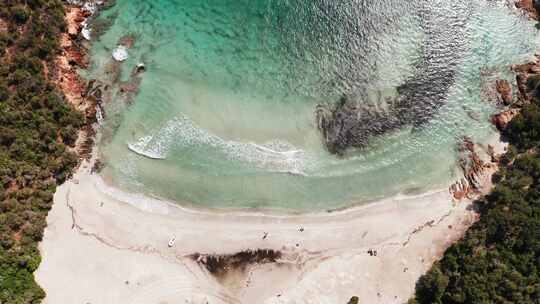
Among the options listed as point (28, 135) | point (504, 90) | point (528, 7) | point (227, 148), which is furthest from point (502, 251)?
point (28, 135)

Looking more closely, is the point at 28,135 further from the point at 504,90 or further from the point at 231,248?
the point at 504,90

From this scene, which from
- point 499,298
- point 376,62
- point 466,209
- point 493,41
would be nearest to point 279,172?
point 376,62

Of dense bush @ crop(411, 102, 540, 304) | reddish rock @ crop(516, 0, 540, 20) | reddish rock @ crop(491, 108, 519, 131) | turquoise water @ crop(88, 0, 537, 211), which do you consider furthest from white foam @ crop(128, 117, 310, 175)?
reddish rock @ crop(516, 0, 540, 20)

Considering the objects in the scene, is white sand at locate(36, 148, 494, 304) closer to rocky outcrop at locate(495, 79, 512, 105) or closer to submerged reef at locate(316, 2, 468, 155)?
submerged reef at locate(316, 2, 468, 155)

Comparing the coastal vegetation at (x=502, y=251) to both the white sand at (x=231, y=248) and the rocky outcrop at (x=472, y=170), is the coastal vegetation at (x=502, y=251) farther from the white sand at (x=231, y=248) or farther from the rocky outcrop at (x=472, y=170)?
the white sand at (x=231, y=248)

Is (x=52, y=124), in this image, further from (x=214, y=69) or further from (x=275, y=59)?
(x=275, y=59)

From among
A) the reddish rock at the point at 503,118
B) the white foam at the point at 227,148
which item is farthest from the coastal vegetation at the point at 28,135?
the reddish rock at the point at 503,118
